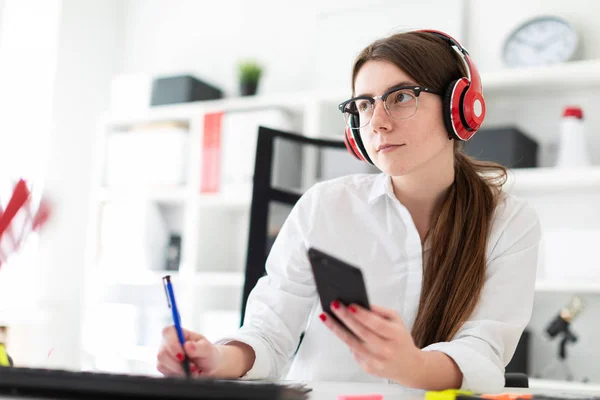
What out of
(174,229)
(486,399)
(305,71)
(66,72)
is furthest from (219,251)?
(486,399)

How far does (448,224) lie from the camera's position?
120 centimetres

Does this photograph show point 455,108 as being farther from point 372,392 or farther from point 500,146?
point 500,146

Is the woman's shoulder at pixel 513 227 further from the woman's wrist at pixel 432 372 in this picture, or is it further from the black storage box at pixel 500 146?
the black storage box at pixel 500 146

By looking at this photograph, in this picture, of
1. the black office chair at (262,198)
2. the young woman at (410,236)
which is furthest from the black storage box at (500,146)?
the young woman at (410,236)

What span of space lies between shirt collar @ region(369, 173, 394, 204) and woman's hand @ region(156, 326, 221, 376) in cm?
47

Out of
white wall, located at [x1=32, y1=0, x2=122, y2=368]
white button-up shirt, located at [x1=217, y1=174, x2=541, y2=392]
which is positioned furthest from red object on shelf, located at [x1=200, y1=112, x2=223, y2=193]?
white button-up shirt, located at [x1=217, y1=174, x2=541, y2=392]

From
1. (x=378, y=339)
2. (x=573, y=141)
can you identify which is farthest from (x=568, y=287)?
(x=378, y=339)

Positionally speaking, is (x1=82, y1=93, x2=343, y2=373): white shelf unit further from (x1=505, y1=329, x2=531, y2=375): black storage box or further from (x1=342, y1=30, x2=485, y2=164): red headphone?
(x1=342, y1=30, x2=485, y2=164): red headphone

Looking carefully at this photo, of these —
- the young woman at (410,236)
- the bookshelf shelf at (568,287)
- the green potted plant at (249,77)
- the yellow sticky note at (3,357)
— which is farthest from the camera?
the green potted plant at (249,77)

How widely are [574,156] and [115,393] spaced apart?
2.20 m

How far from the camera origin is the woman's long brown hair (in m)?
1.06

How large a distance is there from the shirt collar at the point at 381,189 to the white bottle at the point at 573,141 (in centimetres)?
137

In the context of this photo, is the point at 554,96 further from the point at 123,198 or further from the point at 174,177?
the point at 123,198

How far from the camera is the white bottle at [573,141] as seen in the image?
7.86ft
